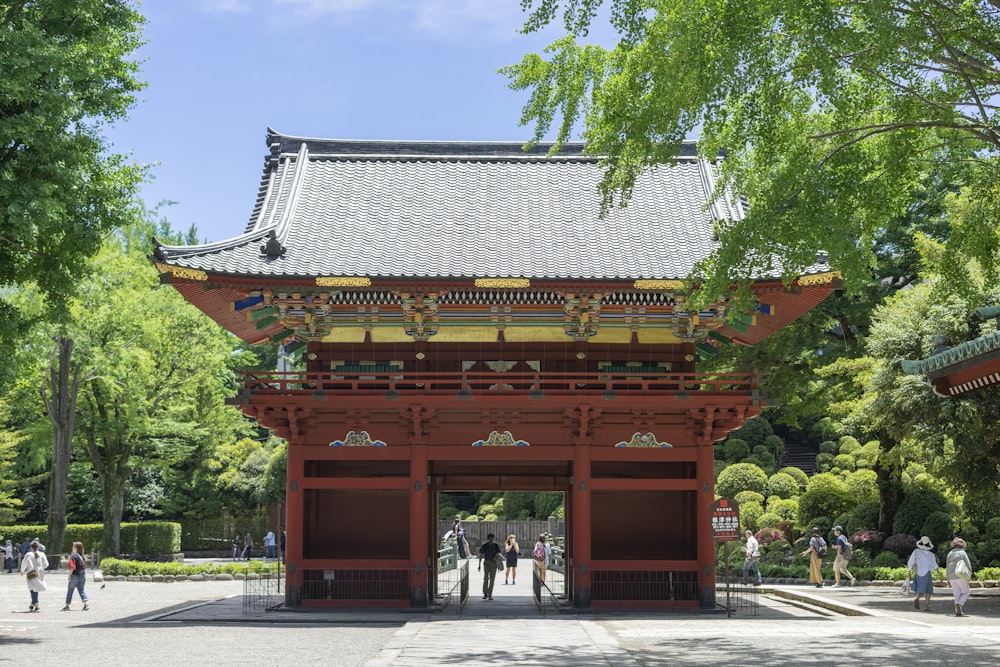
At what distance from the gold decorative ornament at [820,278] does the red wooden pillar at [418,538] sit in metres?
8.94

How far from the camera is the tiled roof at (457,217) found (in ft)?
73.9

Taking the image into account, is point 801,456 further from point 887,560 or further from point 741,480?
point 887,560

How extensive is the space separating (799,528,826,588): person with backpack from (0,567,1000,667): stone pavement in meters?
3.94

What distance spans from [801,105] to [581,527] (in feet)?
35.2

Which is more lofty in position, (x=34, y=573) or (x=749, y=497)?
(x=749, y=497)

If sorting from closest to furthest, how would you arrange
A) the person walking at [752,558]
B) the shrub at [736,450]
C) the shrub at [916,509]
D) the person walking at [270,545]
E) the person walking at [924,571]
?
the person walking at [924,571] < the person walking at [752,558] < the shrub at [916,509] < the person walking at [270,545] < the shrub at [736,450]

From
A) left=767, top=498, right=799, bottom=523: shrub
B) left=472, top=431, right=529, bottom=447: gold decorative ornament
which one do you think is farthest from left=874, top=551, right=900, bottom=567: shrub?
left=472, top=431, right=529, bottom=447: gold decorative ornament

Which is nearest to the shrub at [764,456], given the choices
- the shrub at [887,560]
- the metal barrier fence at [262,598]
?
the shrub at [887,560]

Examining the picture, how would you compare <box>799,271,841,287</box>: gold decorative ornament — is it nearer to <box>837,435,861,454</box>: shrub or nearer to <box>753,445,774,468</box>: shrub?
<box>837,435,861,454</box>: shrub

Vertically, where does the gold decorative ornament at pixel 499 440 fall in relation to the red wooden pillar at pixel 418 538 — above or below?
above

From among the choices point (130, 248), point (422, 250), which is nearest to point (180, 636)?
point (422, 250)

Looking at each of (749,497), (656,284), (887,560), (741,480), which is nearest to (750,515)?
(749,497)

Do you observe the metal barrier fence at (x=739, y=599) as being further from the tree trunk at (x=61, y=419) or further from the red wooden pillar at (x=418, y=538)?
the tree trunk at (x=61, y=419)

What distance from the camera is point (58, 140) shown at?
17062mm
